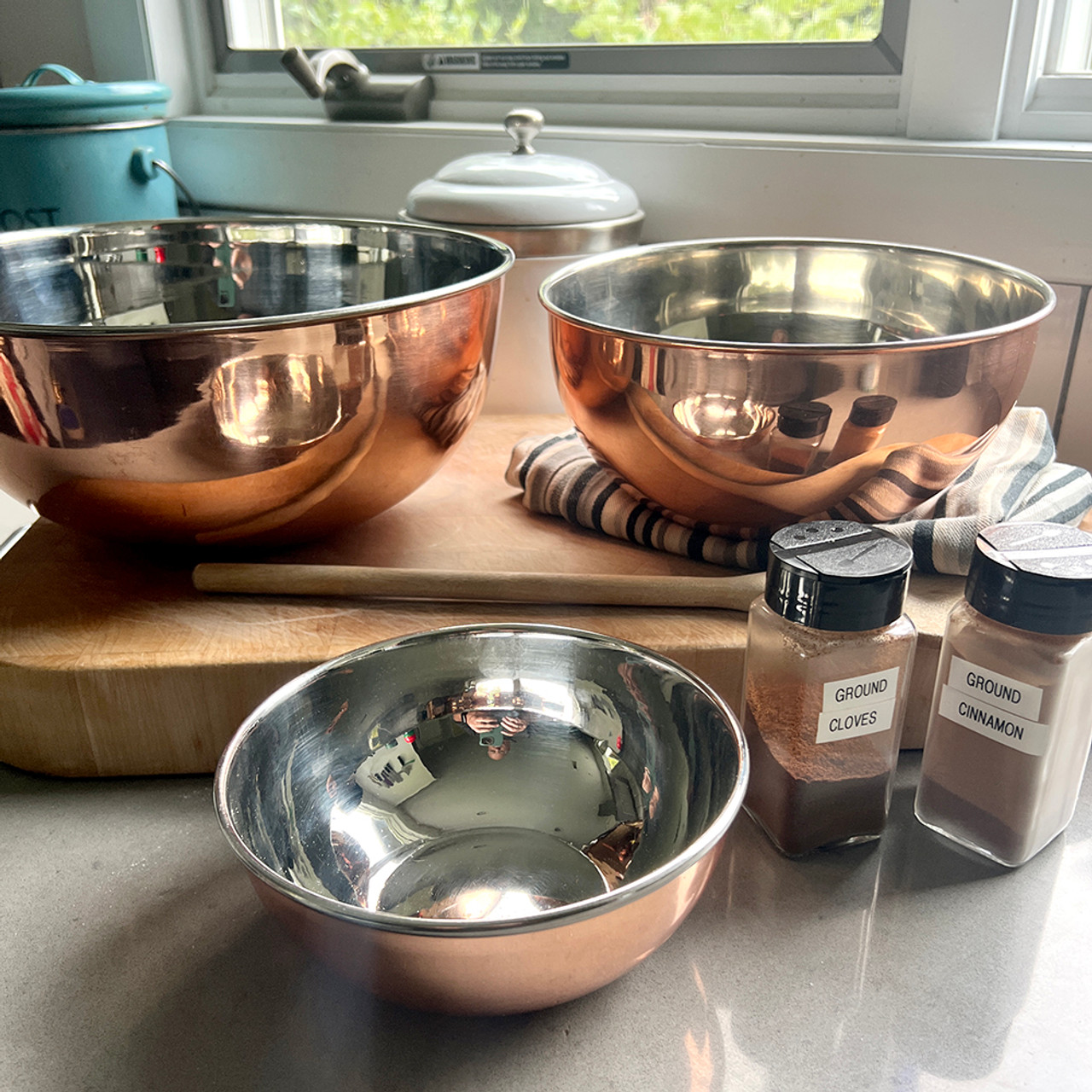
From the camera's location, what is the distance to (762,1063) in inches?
15.6

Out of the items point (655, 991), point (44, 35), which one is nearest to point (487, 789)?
point (655, 991)

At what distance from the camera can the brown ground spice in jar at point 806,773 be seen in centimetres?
48

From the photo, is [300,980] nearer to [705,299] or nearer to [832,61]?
[705,299]

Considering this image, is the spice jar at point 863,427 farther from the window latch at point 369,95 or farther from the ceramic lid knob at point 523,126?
the window latch at point 369,95

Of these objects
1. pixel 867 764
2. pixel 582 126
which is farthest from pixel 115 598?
pixel 582 126

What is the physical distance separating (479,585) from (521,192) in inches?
15.0

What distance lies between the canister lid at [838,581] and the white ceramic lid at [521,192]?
1.53 ft

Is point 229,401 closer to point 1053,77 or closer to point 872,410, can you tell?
point 872,410

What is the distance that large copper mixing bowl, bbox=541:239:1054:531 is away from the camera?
54 centimetres

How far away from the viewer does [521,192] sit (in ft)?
2.73

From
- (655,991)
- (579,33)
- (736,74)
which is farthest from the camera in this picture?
(579,33)

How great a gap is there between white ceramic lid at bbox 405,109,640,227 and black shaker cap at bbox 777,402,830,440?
366 mm

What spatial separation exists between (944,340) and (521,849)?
0.34m

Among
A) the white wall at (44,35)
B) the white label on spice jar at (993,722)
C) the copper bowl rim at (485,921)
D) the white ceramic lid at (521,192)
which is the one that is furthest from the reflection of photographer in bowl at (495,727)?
the white wall at (44,35)
